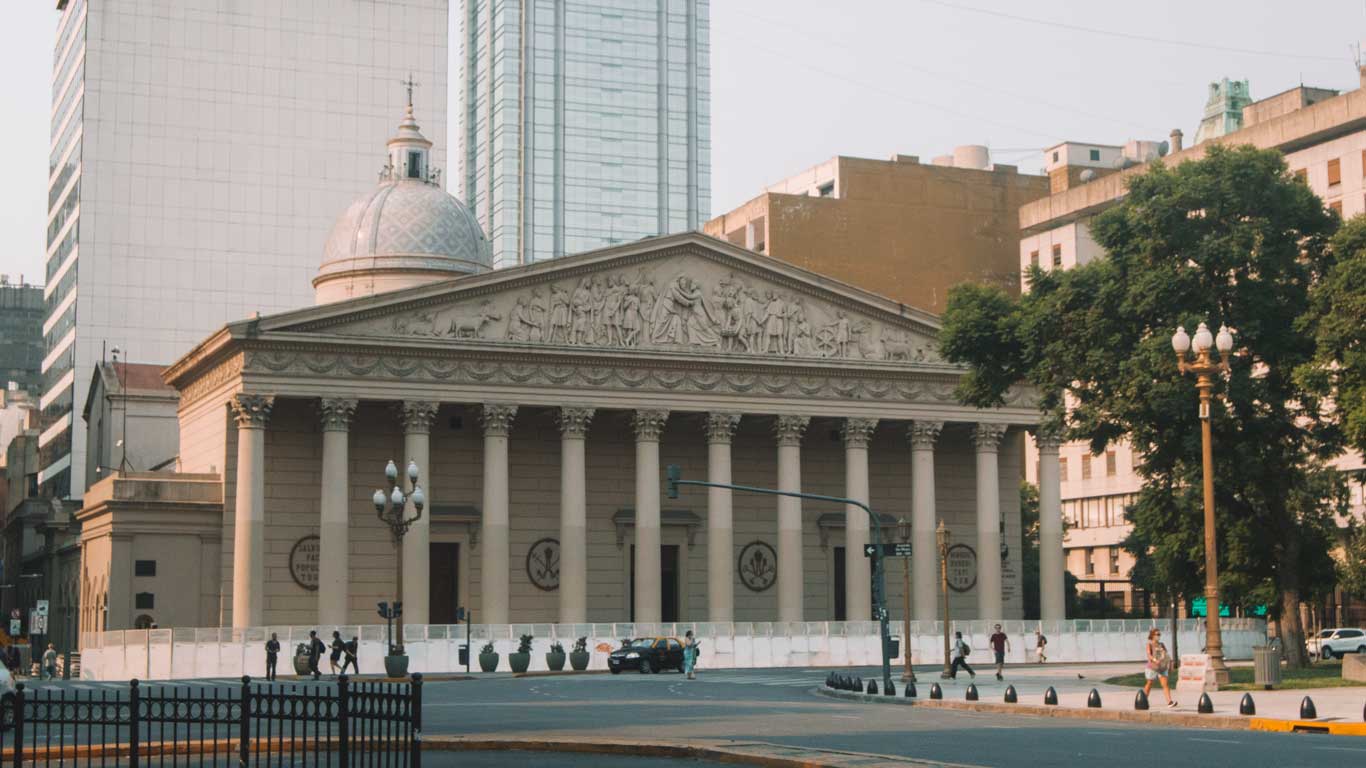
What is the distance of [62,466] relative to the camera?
113 meters

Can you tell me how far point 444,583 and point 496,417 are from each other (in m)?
7.97

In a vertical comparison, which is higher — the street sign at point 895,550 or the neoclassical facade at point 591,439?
the neoclassical facade at point 591,439

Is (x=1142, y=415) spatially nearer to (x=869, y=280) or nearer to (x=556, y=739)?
(x=556, y=739)

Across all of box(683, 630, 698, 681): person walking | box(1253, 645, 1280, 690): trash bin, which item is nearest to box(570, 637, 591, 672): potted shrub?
box(683, 630, 698, 681): person walking

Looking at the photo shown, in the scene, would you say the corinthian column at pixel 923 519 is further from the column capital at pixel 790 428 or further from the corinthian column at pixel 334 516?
the corinthian column at pixel 334 516

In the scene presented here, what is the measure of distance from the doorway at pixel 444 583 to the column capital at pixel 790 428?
13.9 metres

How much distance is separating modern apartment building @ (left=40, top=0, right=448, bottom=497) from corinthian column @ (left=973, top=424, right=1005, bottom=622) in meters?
57.3

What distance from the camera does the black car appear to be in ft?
204

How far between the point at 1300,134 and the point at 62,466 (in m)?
74.0

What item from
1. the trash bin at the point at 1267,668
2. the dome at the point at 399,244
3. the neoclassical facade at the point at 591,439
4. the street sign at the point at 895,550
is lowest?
the trash bin at the point at 1267,668

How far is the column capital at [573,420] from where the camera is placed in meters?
72.2

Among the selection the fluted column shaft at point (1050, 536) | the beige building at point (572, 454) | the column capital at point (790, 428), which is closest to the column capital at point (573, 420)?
the beige building at point (572, 454)

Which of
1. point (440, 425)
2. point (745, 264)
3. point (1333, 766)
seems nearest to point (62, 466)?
point (440, 425)

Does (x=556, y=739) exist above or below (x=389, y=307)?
below
